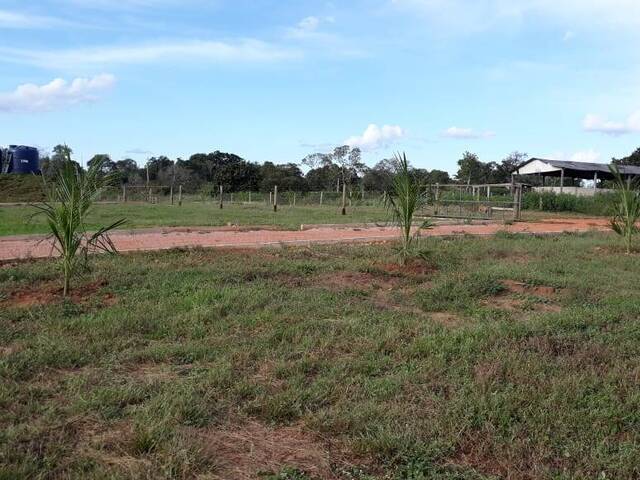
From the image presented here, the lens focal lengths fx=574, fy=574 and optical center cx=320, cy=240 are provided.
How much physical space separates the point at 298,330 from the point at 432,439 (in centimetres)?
187

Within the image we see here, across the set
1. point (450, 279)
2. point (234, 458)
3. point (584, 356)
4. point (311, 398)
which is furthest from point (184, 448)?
point (450, 279)

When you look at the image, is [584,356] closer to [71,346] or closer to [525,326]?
[525,326]

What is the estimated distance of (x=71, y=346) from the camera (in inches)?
156

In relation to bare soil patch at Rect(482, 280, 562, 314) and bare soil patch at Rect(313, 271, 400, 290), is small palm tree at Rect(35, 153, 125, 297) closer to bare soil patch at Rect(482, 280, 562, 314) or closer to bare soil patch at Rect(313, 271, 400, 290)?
bare soil patch at Rect(313, 271, 400, 290)

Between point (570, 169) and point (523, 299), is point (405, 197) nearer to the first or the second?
point (523, 299)

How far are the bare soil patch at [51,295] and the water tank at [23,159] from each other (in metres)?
42.0

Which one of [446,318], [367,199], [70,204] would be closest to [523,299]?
[446,318]

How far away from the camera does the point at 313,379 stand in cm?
358

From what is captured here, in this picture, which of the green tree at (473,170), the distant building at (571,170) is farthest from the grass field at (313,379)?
the green tree at (473,170)

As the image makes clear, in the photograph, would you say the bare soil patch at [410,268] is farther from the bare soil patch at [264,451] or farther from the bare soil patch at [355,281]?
the bare soil patch at [264,451]

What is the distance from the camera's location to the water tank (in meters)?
43.1

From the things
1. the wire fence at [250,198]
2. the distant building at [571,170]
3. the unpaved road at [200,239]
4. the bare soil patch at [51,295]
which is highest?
the distant building at [571,170]

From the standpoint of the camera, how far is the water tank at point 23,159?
43.1 meters

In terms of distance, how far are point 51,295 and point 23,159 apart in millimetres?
43116
